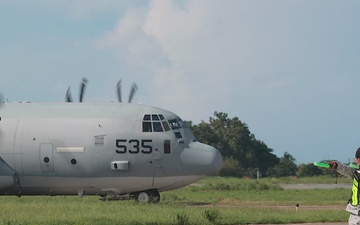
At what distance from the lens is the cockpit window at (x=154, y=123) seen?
32469 millimetres

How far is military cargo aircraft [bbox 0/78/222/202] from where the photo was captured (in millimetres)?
32219

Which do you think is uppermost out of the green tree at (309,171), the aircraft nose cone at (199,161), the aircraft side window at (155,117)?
the aircraft side window at (155,117)

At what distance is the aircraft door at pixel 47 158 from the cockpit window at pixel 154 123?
4551 mm

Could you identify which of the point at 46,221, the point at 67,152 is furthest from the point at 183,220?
the point at 67,152

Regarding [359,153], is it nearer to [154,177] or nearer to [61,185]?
[154,177]

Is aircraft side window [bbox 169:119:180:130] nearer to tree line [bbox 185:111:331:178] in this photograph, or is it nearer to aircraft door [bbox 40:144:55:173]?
aircraft door [bbox 40:144:55:173]

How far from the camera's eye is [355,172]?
45.7 ft

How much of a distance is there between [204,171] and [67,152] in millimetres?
6499

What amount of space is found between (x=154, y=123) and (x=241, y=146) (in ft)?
255

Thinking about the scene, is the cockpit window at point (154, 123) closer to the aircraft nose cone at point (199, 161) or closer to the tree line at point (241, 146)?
the aircraft nose cone at point (199, 161)

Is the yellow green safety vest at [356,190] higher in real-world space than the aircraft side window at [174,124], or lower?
lower

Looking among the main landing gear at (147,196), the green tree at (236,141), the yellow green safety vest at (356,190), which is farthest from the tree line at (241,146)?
the yellow green safety vest at (356,190)

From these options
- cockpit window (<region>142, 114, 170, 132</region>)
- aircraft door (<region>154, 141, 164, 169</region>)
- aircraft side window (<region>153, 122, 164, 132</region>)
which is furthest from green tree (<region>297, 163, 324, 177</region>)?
aircraft door (<region>154, 141, 164, 169</region>)

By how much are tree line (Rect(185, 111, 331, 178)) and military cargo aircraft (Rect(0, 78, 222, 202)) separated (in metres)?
71.0
